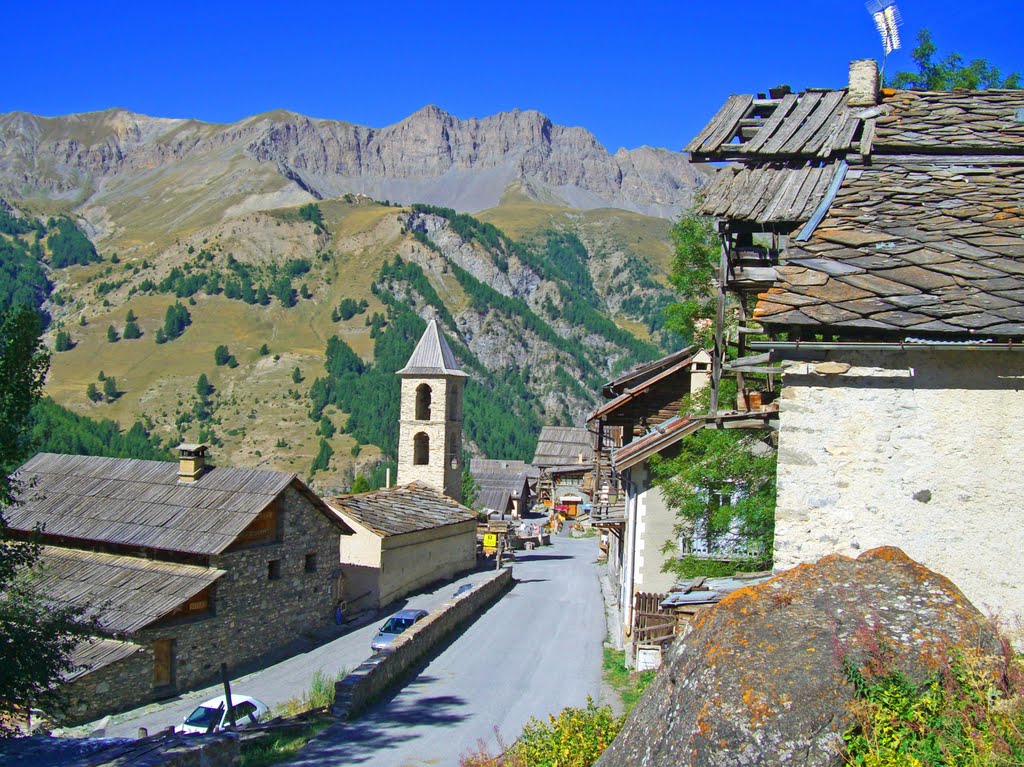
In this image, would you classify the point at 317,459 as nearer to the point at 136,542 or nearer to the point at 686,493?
the point at 136,542

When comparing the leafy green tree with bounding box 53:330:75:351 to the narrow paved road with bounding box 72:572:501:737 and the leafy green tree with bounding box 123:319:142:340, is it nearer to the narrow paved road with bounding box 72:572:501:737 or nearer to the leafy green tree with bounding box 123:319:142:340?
the leafy green tree with bounding box 123:319:142:340

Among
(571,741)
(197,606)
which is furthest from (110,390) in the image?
(571,741)

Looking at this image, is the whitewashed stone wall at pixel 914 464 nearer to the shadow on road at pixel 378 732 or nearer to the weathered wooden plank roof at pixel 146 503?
the shadow on road at pixel 378 732

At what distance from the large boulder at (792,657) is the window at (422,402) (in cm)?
→ 3917

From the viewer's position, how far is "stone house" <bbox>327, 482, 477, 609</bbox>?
33875 mm

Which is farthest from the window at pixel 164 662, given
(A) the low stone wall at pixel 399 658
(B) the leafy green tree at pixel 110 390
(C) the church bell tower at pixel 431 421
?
(B) the leafy green tree at pixel 110 390

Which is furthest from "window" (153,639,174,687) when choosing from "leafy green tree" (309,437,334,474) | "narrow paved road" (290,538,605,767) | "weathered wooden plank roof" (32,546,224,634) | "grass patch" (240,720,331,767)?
"leafy green tree" (309,437,334,474)

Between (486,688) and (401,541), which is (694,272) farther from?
(401,541)

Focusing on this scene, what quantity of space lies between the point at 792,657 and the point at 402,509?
112ft

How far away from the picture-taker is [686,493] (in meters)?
16.0

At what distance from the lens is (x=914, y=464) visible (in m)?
7.05

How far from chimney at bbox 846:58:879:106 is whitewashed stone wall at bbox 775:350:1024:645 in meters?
5.25

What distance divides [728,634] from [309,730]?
10090 mm

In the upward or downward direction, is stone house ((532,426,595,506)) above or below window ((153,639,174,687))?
Result: above
